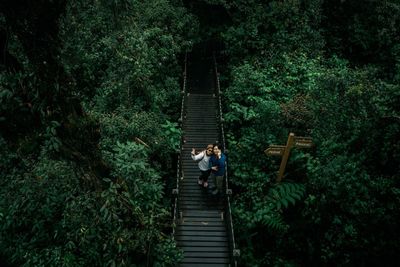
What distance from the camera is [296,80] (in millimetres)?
15594

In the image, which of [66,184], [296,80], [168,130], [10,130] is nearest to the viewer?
[10,130]

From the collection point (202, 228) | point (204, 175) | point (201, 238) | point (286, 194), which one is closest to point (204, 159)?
point (204, 175)

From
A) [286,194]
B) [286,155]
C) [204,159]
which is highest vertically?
[286,155]

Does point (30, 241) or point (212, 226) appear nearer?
point (30, 241)

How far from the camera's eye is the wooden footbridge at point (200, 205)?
10.2 m

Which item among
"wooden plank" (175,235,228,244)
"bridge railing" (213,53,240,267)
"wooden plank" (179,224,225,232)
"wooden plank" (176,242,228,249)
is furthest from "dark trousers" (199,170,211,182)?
"wooden plank" (176,242,228,249)

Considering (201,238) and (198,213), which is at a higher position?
(198,213)

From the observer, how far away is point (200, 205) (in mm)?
11445

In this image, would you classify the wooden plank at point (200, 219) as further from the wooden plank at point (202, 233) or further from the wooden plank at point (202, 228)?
the wooden plank at point (202, 233)

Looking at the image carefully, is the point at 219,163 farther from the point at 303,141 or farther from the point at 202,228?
the point at 303,141

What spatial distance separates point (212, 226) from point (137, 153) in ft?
10.7

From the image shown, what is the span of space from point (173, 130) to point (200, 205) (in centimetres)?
→ 356

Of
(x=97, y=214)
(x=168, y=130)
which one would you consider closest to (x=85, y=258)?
(x=97, y=214)

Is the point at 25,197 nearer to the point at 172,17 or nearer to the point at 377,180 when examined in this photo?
the point at 377,180
